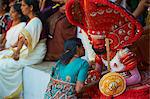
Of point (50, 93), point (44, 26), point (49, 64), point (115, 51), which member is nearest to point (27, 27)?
point (44, 26)

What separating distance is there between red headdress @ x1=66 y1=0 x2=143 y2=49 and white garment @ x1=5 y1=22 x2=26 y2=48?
2.14 metres

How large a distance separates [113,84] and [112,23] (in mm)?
428

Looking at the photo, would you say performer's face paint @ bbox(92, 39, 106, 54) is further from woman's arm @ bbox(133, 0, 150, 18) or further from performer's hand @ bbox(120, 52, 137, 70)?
woman's arm @ bbox(133, 0, 150, 18)

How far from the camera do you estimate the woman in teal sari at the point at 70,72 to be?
8.43 feet

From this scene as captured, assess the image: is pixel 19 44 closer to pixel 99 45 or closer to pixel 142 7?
pixel 142 7

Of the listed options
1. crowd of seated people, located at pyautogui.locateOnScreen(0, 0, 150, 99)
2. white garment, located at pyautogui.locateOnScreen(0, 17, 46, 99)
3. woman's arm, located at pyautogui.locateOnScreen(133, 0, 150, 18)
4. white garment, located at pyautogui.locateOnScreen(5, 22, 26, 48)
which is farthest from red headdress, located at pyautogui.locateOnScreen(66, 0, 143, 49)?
white garment, located at pyautogui.locateOnScreen(5, 22, 26, 48)

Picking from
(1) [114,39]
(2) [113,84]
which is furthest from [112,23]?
(2) [113,84]

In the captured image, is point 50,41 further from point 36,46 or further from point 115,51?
point 115,51

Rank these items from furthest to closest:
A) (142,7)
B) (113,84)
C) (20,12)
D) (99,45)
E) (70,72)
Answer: (20,12), (142,7), (70,72), (99,45), (113,84)

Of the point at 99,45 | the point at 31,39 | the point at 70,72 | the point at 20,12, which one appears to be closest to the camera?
the point at 99,45

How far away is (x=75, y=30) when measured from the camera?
165 inches

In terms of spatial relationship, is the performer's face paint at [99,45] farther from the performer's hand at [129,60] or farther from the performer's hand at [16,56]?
the performer's hand at [16,56]

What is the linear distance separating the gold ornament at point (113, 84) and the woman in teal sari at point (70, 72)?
0.74 ft

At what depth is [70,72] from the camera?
2596 mm
